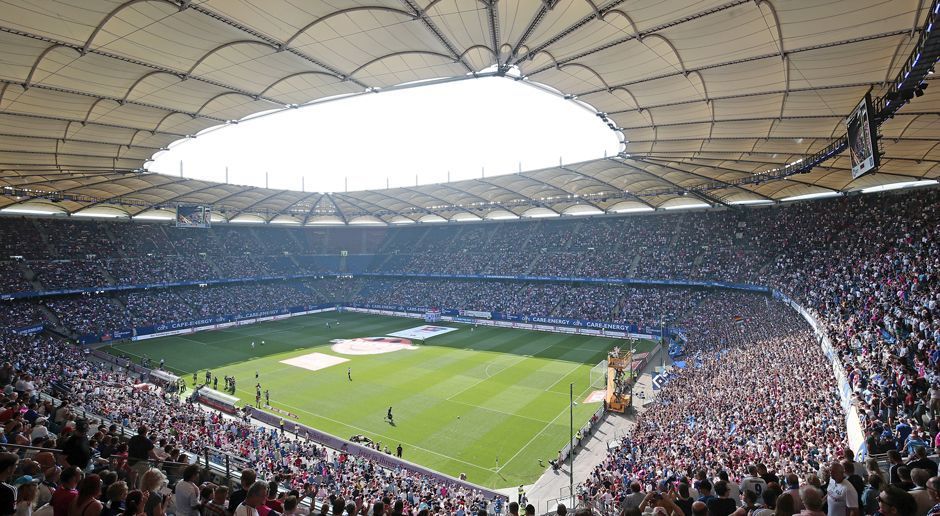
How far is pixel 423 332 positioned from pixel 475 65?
120ft

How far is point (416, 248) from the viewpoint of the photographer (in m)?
77.6

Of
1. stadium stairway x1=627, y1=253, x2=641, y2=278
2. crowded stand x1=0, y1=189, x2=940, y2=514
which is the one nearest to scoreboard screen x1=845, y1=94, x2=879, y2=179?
crowded stand x1=0, y1=189, x2=940, y2=514

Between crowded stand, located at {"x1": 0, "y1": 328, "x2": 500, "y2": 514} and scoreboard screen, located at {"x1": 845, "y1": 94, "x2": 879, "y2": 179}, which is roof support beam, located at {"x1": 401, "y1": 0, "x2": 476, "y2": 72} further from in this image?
crowded stand, located at {"x1": 0, "y1": 328, "x2": 500, "y2": 514}

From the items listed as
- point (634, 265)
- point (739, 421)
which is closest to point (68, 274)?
point (634, 265)

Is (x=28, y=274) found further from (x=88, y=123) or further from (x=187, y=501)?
(x=187, y=501)

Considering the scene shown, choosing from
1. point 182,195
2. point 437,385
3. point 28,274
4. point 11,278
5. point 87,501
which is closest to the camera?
point 87,501

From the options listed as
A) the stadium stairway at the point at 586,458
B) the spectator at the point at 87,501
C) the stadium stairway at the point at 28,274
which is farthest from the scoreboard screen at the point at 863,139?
the stadium stairway at the point at 28,274

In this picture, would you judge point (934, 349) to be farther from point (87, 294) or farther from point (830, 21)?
point (87, 294)

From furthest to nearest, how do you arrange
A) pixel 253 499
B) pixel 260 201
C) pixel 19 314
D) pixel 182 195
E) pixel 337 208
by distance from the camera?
1. pixel 337 208
2. pixel 260 201
3. pixel 182 195
4. pixel 19 314
5. pixel 253 499

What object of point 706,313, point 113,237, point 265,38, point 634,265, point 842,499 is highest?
point 265,38

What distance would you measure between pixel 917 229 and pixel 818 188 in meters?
11.1

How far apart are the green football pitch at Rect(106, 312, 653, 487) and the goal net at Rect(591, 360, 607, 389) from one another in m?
0.54

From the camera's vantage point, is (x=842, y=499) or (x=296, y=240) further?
(x=296, y=240)

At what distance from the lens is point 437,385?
34625 millimetres
